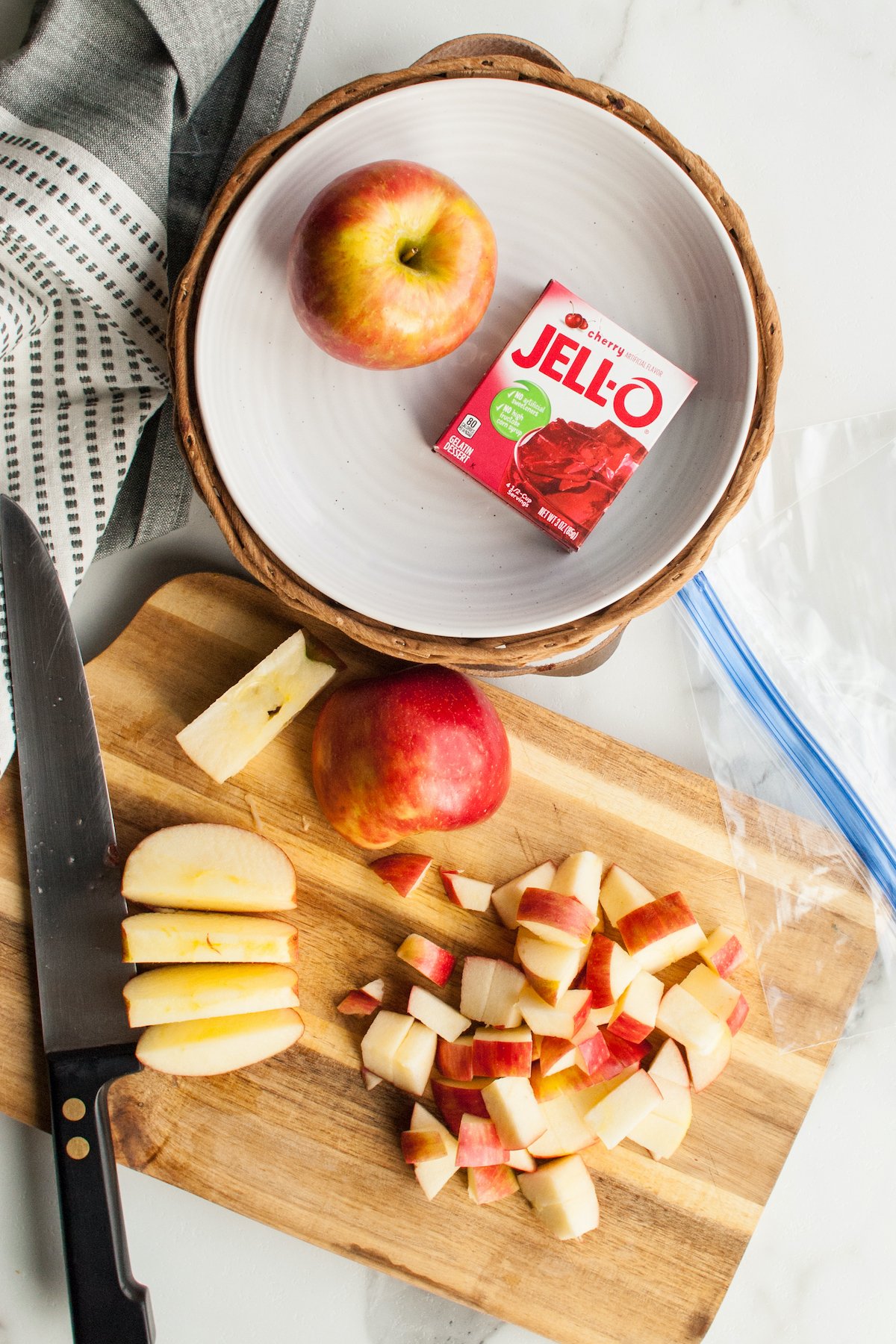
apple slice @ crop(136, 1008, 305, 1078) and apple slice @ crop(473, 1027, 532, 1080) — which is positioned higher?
apple slice @ crop(473, 1027, 532, 1080)

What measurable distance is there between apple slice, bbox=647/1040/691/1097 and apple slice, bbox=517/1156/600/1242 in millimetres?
162

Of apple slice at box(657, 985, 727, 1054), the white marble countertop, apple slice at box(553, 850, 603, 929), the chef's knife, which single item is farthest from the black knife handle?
apple slice at box(657, 985, 727, 1054)

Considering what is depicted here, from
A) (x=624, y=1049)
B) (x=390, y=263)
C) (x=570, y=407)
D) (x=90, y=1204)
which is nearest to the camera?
(x=390, y=263)

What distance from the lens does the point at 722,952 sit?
53.9 inches

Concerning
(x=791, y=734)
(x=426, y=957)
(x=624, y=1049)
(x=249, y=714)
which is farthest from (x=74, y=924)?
(x=791, y=734)

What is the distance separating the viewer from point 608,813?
1393 mm

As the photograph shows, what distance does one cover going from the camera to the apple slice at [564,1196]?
1.30 metres

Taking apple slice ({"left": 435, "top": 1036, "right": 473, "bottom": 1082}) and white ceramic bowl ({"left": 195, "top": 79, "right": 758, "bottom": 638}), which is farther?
apple slice ({"left": 435, "top": 1036, "right": 473, "bottom": 1082})

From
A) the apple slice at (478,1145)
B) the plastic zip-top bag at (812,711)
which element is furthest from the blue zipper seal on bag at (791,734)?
the apple slice at (478,1145)

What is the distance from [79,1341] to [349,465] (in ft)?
3.99

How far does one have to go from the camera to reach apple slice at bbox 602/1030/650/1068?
4.45ft

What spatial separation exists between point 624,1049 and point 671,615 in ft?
2.10

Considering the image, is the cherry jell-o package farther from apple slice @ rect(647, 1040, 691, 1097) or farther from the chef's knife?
apple slice @ rect(647, 1040, 691, 1097)

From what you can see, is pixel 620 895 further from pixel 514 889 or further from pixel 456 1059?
pixel 456 1059
